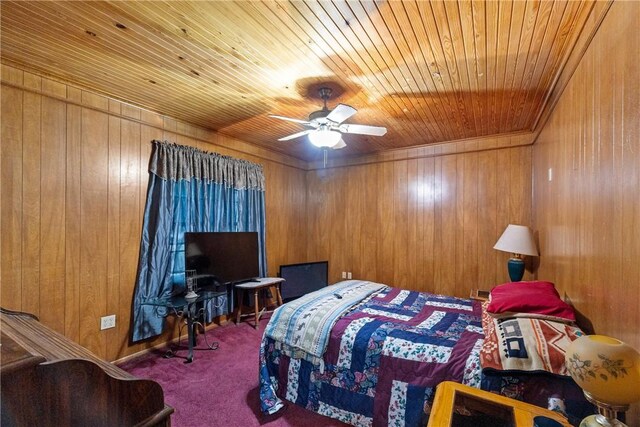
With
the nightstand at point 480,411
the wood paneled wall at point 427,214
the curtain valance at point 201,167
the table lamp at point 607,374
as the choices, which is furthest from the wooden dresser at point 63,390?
the wood paneled wall at point 427,214

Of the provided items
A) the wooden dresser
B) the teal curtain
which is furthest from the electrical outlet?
the wooden dresser

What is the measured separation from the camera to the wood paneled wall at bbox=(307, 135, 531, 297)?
11.8 ft

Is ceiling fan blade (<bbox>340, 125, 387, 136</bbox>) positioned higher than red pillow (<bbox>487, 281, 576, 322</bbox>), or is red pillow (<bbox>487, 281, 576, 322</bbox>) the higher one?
ceiling fan blade (<bbox>340, 125, 387, 136</bbox>)

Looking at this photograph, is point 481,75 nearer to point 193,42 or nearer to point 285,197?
point 193,42

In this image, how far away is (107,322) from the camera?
2.66m

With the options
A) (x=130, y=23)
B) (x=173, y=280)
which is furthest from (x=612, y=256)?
(x=173, y=280)

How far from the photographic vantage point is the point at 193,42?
74.1 inches

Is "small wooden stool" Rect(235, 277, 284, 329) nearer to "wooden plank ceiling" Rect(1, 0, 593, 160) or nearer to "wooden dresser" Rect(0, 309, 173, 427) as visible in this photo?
"wooden plank ceiling" Rect(1, 0, 593, 160)

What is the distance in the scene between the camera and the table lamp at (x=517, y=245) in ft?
9.50

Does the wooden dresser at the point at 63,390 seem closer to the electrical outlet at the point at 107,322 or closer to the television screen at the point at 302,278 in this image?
the electrical outlet at the point at 107,322

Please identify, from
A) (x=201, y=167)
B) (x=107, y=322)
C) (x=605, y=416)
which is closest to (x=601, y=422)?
(x=605, y=416)

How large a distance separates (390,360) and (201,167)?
2894 mm

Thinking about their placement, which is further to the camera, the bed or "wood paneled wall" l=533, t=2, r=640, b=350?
the bed

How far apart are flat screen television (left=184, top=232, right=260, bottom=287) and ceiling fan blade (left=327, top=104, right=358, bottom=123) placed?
76.5 inches
